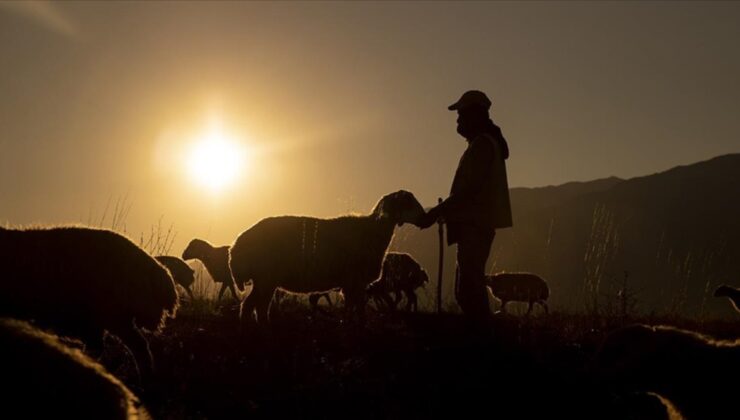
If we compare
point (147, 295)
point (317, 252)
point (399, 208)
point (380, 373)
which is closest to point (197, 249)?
point (399, 208)

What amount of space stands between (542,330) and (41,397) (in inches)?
361

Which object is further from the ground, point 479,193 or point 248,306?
point 479,193

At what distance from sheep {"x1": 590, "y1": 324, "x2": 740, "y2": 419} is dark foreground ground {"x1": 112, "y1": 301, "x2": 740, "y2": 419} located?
0.34 m

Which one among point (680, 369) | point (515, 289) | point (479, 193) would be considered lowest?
point (515, 289)

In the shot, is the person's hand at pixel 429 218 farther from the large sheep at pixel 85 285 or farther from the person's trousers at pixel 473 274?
the large sheep at pixel 85 285

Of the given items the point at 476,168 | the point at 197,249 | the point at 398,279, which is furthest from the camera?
the point at 197,249

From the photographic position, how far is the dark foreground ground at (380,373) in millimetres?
6500

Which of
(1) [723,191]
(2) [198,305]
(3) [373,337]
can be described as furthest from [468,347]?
(1) [723,191]

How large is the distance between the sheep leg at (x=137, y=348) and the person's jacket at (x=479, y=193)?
4.35m

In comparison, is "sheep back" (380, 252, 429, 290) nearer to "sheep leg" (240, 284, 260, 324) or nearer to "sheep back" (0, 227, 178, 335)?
"sheep leg" (240, 284, 260, 324)

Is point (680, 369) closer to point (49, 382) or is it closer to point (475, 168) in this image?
point (49, 382)

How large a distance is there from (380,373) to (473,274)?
7.49ft

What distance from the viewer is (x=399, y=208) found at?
12.2 m

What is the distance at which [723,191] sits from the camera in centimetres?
17962
